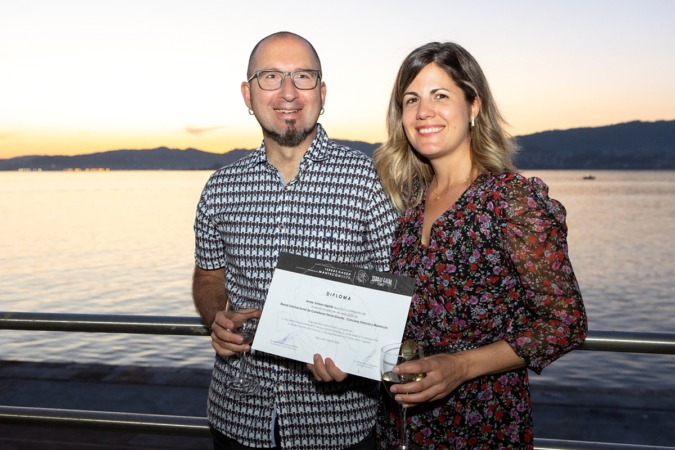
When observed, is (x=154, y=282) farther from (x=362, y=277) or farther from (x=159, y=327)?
(x=362, y=277)

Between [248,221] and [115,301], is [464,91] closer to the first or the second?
[248,221]

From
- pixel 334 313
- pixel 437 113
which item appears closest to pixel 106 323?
pixel 334 313

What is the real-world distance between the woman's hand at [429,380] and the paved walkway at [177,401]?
3.91m

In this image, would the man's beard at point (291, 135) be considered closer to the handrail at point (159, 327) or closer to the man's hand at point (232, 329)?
the man's hand at point (232, 329)

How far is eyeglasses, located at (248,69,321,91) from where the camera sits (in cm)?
280

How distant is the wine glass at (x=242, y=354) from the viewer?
2.44 m

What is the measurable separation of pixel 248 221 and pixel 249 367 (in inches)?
22.9

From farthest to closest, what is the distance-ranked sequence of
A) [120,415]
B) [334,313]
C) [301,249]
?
[120,415] < [301,249] < [334,313]

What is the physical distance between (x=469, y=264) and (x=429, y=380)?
1.49 feet

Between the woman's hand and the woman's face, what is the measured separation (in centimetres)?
80

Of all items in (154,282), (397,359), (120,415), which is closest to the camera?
(397,359)

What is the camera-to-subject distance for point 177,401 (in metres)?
7.46

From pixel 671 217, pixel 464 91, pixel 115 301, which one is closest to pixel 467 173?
pixel 464 91

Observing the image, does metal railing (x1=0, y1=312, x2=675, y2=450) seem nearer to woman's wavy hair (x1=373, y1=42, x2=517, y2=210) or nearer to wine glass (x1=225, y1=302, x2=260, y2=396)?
wine glass (x1=225, y1=302, x2=260, y2=396)
